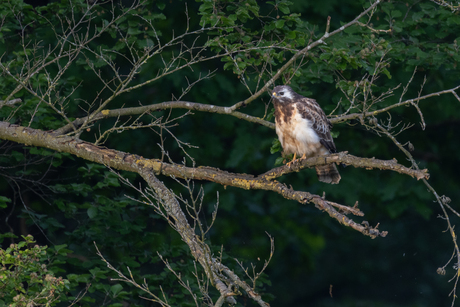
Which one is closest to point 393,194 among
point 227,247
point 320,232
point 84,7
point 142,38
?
point 320,232

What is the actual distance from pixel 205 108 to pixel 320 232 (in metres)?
3.00

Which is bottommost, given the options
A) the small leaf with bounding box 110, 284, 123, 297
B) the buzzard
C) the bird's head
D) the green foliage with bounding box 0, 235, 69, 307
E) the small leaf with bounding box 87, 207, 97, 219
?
the small leaf with bounding box 110, 284, 123, 297

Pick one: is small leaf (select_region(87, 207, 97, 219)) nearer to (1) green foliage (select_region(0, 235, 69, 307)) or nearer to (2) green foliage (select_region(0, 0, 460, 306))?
(2) green foliage (select_region(0, 0, 460, 306))

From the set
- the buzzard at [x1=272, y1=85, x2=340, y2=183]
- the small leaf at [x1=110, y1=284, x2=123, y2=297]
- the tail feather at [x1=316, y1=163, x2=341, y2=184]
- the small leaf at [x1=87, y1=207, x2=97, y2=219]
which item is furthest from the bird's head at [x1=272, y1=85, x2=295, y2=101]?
the small leaf at [x1=110, y1=284, x2=123, y2=297]

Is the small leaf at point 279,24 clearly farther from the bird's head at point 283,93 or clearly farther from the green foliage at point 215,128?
the bird's head at point 283,93

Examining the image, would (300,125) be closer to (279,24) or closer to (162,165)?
(279,24)

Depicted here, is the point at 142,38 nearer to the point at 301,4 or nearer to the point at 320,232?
the point at 301,4

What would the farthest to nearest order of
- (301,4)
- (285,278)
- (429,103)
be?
(285,278) → (429,103) → (301,4)

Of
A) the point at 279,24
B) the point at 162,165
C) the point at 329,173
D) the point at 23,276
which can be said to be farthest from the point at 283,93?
the point at 23,276

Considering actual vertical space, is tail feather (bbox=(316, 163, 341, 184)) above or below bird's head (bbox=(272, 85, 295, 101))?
below

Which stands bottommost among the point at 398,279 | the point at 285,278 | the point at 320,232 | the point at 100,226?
the point at 398,279

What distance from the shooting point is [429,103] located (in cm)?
662

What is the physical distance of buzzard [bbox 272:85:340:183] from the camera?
184 inches

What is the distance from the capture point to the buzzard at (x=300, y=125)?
4.68m
